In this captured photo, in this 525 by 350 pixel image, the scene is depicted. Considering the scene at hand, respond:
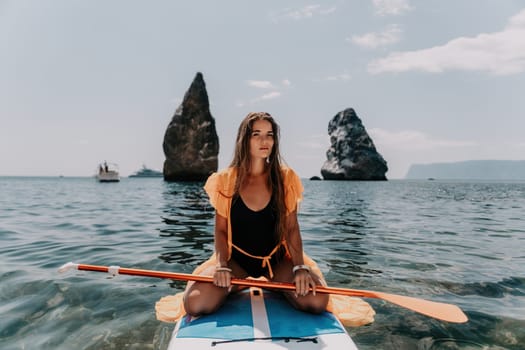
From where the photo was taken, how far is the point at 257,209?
3.75m

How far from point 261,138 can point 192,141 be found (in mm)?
63892

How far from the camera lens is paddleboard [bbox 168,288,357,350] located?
2641 mm

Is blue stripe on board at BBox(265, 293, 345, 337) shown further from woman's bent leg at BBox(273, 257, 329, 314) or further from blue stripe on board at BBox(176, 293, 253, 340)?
blue stripe on board at BBox(176, 293, 253, 340)

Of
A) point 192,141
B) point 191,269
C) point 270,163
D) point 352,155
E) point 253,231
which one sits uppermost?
point 192,141

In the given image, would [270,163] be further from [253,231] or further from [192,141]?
[192,141]

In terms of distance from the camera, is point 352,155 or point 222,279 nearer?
point 222,279

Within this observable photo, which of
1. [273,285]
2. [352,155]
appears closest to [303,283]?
[273,285]

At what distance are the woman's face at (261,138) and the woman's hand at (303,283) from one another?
4.10 ft

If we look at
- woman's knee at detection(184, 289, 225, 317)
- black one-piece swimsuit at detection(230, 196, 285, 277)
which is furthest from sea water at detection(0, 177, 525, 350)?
black one-piece swimsuit at detection(230, 196, 285, 277)

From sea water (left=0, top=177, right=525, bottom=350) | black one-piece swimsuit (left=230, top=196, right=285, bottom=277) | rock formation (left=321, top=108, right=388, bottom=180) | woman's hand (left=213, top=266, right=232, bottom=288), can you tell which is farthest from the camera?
rock formation (left=321, top=108, right=388, bottom=180)

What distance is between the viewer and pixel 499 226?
12.5 m

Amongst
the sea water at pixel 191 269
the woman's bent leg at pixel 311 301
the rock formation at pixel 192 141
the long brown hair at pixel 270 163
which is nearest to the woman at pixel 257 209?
the long brown hair at pixel 270 163

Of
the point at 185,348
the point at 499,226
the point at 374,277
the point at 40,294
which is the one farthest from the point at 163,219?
the point at 499,226

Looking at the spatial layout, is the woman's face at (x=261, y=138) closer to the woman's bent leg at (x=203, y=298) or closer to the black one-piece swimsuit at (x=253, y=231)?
the black one-piece swimsuit at (x=253, y=231)
